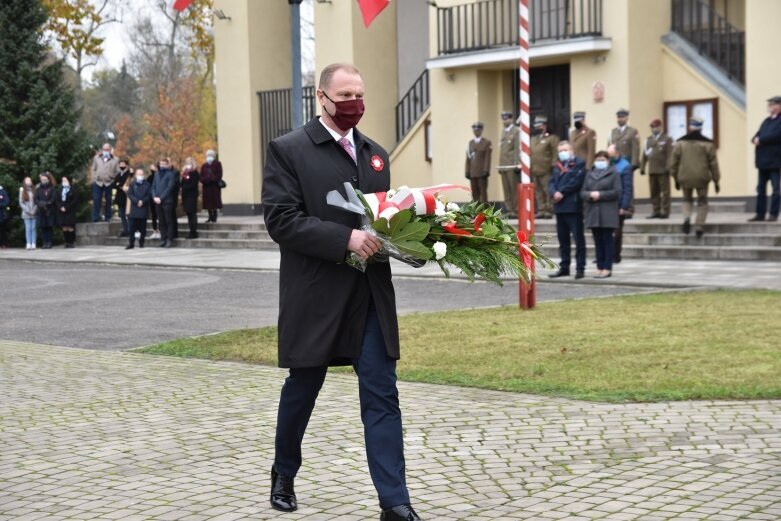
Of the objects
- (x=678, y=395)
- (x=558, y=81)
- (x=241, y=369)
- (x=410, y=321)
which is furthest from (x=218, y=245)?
(x=678, y=395)

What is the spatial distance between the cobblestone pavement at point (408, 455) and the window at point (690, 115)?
61.9ft

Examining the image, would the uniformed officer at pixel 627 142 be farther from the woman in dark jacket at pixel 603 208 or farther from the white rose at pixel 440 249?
the white rose at pixel 440 249

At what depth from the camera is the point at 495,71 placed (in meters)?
30.0

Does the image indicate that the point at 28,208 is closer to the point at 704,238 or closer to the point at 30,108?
the point at 30,108

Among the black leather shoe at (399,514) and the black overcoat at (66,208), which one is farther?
the black overcoat at (66,208)

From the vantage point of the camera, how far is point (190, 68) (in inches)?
2382

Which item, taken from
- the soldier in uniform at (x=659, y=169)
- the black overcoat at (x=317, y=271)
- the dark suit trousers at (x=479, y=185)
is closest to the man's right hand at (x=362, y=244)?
the black overcoat at (x=317, y=271)

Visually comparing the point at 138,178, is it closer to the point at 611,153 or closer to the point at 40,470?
the point at 611,153

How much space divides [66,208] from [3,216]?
154cm

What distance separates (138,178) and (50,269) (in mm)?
5972

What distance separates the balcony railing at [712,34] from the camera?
86.6ft

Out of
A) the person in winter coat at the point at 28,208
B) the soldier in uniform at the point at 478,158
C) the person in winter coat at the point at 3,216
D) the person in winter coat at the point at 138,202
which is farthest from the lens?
the person in winter coat at the point at 3,216

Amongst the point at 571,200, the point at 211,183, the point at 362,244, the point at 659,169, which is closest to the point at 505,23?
the point at 659,169

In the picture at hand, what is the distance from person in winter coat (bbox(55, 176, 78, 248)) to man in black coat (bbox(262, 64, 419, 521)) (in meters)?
25.1
